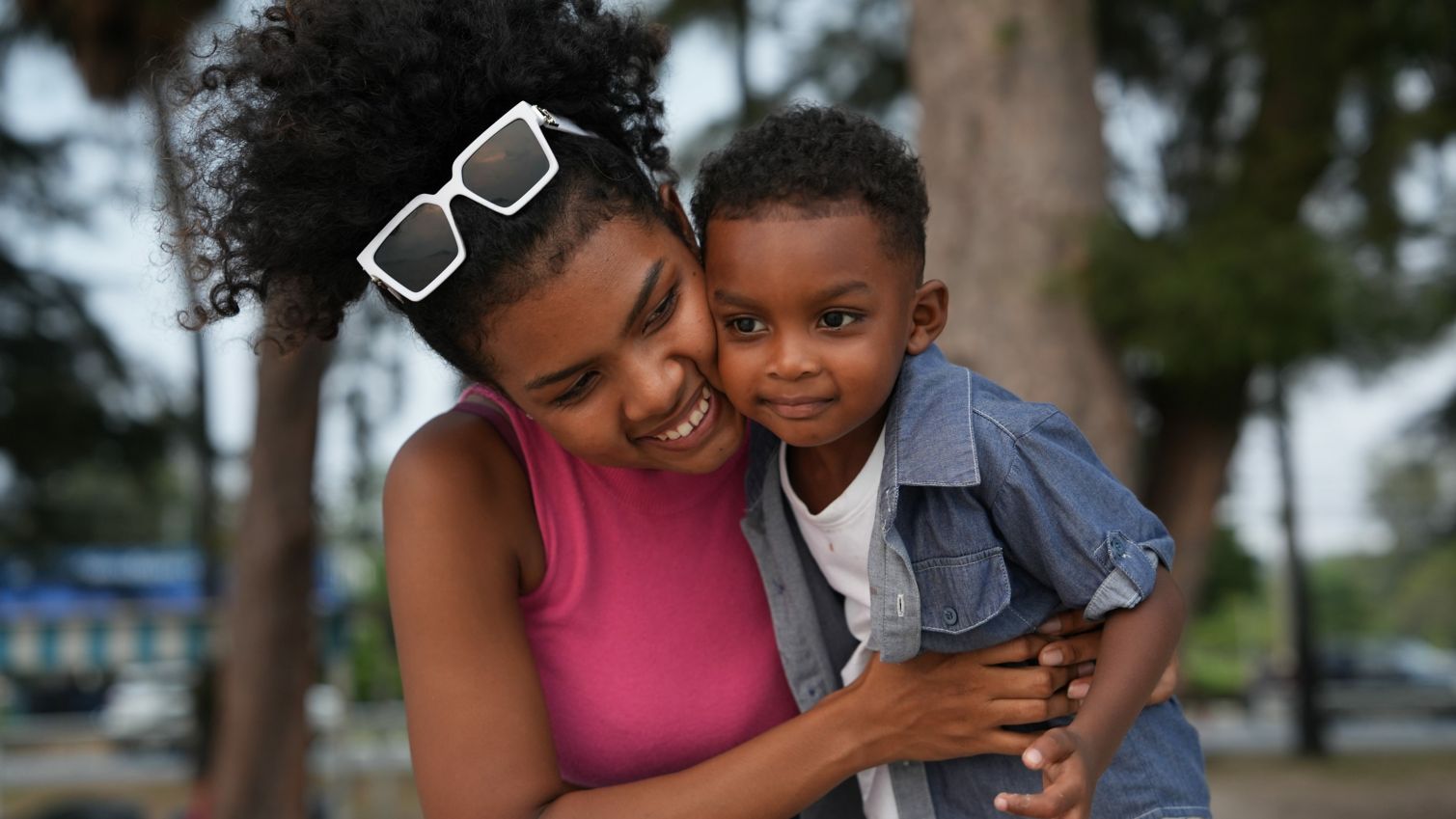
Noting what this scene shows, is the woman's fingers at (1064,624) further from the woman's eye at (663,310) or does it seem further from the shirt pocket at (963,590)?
the woman's eye at (663,310)

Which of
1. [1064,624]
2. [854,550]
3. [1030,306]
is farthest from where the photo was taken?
[1030,306]

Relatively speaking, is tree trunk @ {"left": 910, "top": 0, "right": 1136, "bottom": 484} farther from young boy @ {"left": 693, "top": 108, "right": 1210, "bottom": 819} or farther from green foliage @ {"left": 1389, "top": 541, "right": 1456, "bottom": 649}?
green foliage @ {"left": 1389, "top": 541, "right": 1456, "bottom": 649}

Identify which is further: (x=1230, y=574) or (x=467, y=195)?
(x=1230, y=574)

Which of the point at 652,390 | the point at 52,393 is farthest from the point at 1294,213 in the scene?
the point at 52,393

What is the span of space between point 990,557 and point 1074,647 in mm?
195

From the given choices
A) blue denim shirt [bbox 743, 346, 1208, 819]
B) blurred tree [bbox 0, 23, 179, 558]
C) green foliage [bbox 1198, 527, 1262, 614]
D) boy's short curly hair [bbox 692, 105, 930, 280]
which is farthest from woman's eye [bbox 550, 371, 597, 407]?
green foliage [bbox 1198, 527, 1262, 614]

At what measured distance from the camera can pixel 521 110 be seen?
1.94m

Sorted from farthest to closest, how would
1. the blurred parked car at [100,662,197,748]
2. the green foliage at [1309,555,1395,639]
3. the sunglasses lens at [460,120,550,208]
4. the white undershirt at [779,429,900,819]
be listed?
the green foliage at [1309,555,1395,639]
the blurred parked car at [100,662,197,748]
the white undershirt at [779,429,900,819]
the sunglasses lens at [460,120,550,208]

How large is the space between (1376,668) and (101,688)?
26995 millimetres

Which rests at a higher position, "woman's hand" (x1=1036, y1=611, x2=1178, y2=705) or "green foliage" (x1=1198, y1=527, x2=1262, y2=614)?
"woman's hand" (x1=1036, y1=611, x2=1178, y2=705)

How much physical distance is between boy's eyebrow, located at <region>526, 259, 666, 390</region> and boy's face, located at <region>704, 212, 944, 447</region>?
0.17m

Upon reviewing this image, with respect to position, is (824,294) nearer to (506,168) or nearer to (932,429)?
(932,429)

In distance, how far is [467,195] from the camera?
190 cm

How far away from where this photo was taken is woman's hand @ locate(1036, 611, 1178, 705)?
200cm
